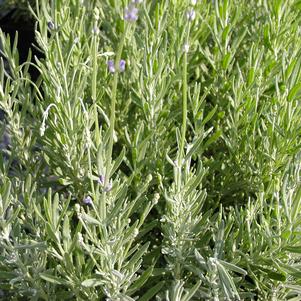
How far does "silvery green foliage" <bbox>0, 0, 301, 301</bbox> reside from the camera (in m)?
1.25

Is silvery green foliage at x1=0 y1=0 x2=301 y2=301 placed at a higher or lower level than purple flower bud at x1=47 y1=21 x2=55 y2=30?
lower

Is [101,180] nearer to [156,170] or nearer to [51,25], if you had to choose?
[156,170]

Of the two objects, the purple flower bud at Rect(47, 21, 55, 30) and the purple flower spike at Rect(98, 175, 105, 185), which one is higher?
the purple flower bud at Rect(47, 21, 55, 30)

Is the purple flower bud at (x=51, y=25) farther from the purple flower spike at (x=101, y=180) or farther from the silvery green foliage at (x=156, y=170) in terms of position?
the purple flower spike at (x=101, y=180)

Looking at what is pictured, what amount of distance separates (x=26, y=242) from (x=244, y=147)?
656mm

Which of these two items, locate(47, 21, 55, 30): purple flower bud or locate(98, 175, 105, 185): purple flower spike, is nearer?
locate(98, 175, 105, 185): purple flower spike

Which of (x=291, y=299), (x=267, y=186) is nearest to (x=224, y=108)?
(x=267, y=186)

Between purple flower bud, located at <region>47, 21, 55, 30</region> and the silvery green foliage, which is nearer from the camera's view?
the silvery green foliage

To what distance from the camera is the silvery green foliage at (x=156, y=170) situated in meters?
1.25

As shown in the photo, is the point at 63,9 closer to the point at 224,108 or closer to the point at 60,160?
the point at 60,160

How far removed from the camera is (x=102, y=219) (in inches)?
46.4

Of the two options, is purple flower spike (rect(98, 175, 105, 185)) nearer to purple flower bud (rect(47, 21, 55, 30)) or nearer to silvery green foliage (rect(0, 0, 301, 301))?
silvery green foliage (rect(0, 0, 301, 301))

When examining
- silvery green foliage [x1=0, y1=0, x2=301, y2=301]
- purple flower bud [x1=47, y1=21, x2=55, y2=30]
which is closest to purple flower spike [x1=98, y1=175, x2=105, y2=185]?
silvery green foliage [x1=0, y1=0, x2=301, y2=301]

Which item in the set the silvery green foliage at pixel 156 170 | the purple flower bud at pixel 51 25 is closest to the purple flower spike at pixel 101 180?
the silvery green foliage at pixel 156 170
